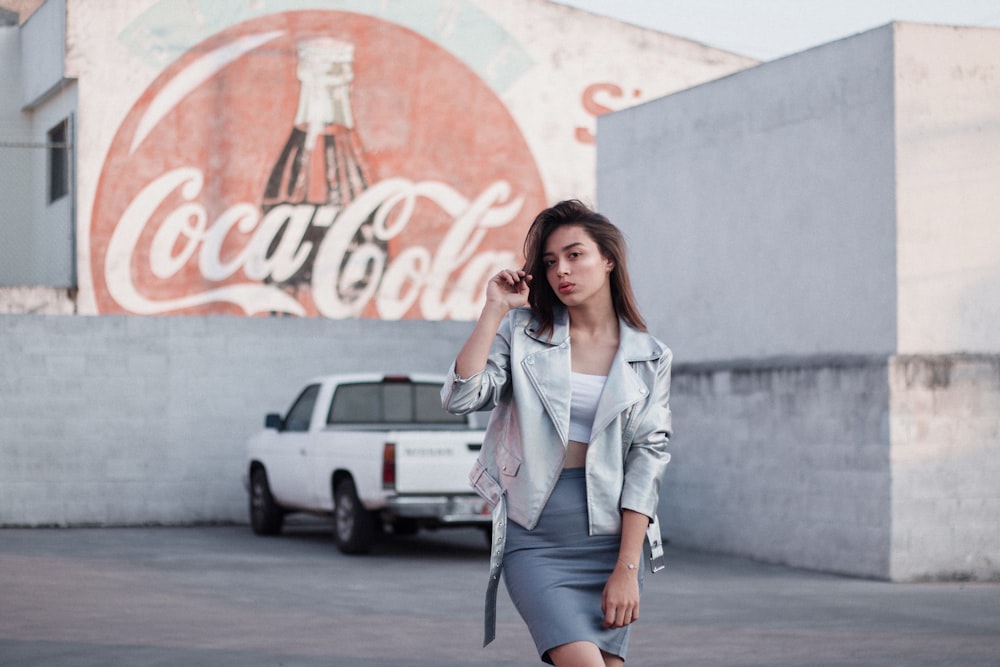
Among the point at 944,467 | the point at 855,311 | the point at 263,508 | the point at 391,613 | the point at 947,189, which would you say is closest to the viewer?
the point at 391,613

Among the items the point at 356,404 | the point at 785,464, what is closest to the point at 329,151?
the point at 356,404

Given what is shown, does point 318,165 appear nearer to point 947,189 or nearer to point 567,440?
point 947,189

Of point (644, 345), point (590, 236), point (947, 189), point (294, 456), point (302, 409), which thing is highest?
point (947, 189)

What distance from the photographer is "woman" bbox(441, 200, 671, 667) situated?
4430 millimetres

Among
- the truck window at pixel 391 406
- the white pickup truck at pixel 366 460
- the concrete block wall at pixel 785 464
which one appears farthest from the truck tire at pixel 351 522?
the concrete block wall at pixel 785 464

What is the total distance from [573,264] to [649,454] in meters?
0.58

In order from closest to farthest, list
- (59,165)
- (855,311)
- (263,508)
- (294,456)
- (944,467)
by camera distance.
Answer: (944,467)
(855,311)
(294,456)
(263,508)
(59,165)

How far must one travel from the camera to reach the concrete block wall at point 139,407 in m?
18.5

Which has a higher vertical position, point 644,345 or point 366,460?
point 644,345

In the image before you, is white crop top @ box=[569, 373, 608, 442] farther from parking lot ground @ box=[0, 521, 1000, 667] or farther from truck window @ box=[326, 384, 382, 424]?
truck window @ box=[326, 384, 382, 424]

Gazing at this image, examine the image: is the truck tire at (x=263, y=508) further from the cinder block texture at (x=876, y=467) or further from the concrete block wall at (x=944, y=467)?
the concrete block wall at (x=944, y=467)

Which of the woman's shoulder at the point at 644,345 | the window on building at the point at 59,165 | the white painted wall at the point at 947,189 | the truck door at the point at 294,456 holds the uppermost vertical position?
the window on building at the point at 59,165

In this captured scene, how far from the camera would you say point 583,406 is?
4539mm

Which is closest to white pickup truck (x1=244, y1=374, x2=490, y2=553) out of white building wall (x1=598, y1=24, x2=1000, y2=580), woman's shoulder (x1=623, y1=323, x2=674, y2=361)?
white building wall (x1=598, y1=24, x2=1000, y2=580)
